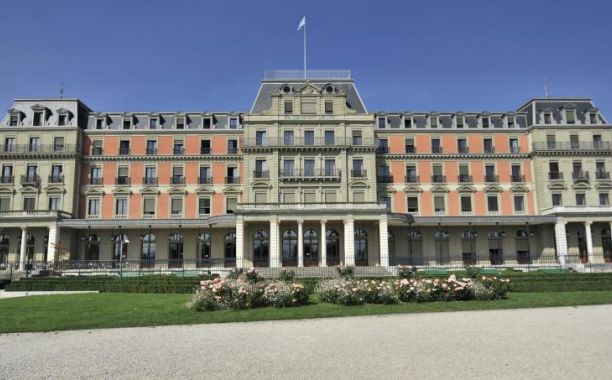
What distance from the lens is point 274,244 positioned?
3616cm

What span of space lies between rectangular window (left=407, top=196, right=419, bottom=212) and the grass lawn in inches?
969

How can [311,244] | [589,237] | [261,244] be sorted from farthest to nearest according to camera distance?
1. [311,244]
2. [261,244]
3. [589,237]

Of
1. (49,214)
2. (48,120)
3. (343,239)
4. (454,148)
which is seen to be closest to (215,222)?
(343,239)

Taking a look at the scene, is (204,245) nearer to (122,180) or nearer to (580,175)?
(122,180)

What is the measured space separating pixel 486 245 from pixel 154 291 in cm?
3156

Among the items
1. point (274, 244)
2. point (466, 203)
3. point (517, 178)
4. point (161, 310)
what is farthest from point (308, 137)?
point (161, 310)

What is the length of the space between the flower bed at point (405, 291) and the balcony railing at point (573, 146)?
31407 mm

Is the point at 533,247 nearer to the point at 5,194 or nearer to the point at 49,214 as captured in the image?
the point at 49,214

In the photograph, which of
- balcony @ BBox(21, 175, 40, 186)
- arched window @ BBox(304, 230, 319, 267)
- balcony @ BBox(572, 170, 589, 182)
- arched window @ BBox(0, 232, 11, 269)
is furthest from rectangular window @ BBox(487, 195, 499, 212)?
arched window @ BBox(0, 232, 11, 269)

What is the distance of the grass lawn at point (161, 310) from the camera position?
13.0 m

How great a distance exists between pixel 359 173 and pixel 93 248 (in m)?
25.1

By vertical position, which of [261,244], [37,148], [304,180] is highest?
[37,148]

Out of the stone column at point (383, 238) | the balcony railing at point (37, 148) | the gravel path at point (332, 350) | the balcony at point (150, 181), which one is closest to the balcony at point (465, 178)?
the stone column at point (383, 238)

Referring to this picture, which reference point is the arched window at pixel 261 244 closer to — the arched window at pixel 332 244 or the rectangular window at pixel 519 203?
the arched window at pixel 332 244
